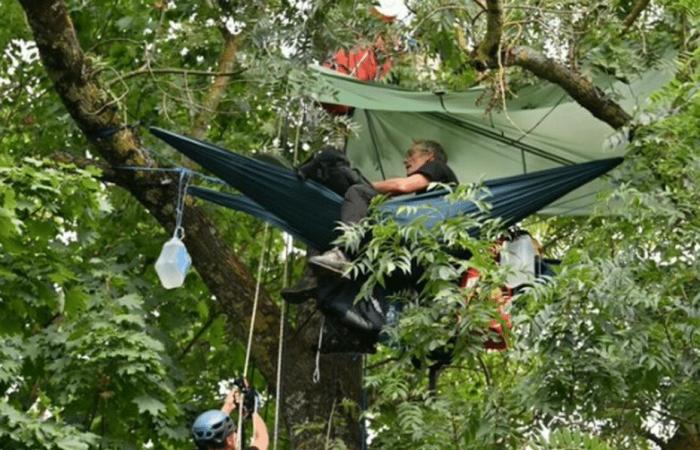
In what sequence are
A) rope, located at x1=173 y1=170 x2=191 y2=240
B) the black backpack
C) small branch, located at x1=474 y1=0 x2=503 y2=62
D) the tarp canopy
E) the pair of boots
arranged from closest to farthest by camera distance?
1. the pair of boots
2. small branch, located at x1=474 y1=0 x2=503 y2=62
3. the black backpack
4. rope, located at x1=173 y1=170 x2=191 y2=240
5. the tarp canopy

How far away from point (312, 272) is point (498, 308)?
26.8 inches

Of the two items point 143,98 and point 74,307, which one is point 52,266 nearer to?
point 74,307

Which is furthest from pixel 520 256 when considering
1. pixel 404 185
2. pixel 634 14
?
pixel 634 14

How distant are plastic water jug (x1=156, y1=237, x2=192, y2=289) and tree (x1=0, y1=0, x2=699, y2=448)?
0.30 metres

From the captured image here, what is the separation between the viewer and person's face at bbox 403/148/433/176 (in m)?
6.35

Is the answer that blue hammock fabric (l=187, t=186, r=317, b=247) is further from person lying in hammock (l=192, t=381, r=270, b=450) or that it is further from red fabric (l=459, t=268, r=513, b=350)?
person lying in hammock (l=192, t=381, r=270, b=450)

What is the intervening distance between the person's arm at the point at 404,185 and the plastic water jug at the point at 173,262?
71 centimetres

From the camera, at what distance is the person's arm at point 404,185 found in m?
6.12

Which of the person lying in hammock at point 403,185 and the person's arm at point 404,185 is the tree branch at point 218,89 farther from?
the person's arm at point 404,185

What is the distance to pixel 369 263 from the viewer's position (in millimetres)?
5387

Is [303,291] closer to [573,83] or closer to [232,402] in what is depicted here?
[232,402]

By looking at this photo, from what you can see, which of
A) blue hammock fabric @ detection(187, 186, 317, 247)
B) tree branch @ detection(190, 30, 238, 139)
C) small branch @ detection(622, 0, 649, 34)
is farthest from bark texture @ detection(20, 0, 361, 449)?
small branch @ detection(622, 0, 649, 34)

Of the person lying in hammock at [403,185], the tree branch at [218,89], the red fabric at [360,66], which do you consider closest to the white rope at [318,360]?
the person lying in hammock at [403,185]

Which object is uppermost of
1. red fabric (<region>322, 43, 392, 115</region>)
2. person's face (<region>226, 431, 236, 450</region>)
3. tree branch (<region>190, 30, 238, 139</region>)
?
tree branch (<region>190, 30, 238, 139</region>)
